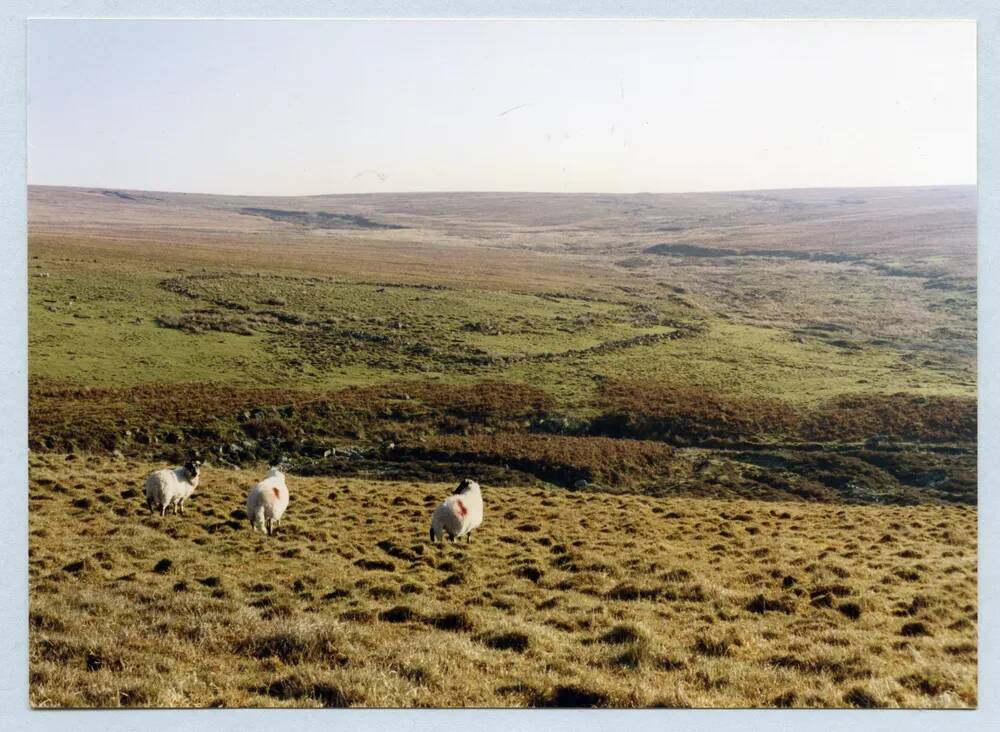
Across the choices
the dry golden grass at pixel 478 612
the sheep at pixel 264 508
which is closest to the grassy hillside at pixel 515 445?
the dry golden grass at pixel 478 612

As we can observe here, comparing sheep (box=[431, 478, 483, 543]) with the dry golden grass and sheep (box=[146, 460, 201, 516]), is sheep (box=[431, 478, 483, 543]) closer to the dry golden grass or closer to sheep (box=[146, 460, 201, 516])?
the dry golden grass

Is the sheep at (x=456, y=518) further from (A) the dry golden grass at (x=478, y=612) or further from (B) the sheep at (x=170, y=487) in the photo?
(B) the sheep at (x=170, y=487)

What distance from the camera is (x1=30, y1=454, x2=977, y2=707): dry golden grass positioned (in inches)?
393

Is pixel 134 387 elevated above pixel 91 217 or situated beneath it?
situated beneath

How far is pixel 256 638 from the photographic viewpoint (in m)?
10.3

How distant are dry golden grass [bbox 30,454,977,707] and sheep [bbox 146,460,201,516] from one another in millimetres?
354

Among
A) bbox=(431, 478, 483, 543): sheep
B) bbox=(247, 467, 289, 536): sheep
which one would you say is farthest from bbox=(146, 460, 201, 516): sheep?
bbox=(431, 478, 483, 543): sheep

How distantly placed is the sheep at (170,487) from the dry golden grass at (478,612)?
0.35 meters

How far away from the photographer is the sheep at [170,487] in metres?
15.2

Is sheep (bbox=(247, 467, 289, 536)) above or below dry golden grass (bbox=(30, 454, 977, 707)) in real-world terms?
above

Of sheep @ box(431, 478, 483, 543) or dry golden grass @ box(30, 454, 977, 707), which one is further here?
sheep @ box(431, 478, 483, 543)

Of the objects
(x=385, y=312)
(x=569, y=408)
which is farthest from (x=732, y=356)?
(x=385, y=312)

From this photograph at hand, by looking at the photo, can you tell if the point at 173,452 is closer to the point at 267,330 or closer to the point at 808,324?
the point at 267,330

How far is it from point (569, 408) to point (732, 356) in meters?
6.82
